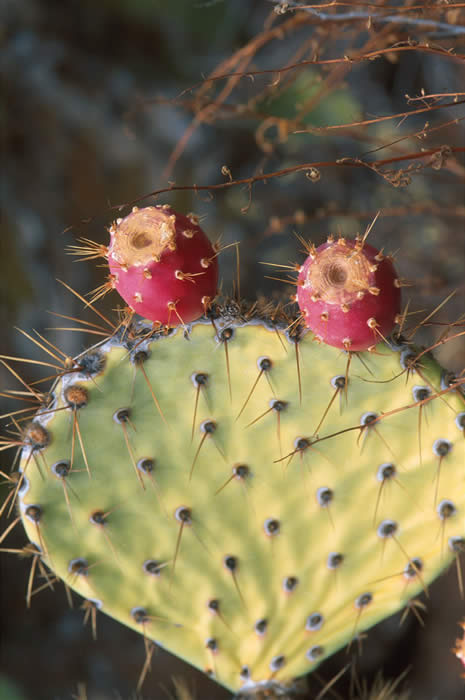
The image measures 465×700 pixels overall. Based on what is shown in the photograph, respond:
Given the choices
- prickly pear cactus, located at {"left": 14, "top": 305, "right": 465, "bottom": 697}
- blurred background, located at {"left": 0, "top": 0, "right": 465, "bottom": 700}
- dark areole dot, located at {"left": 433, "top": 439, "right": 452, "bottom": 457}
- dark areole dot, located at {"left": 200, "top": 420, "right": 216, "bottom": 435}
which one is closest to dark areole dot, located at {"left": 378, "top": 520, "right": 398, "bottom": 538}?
prickly pear cactus, located at {"left": 14, "top": 305, "right": 465, "bottom": 697}

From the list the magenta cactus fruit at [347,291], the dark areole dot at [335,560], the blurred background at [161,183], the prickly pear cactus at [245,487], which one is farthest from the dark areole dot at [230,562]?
the blurred background at [161,183]

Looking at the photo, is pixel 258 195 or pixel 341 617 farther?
pixel 258 195

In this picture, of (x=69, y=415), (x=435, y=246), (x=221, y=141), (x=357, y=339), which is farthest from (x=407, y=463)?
(x=221, y=141)

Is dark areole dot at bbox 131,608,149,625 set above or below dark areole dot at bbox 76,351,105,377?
below

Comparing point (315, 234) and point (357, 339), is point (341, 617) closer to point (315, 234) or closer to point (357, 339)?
point (357, 339)

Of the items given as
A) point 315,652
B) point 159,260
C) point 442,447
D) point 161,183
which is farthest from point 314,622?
point 161,183

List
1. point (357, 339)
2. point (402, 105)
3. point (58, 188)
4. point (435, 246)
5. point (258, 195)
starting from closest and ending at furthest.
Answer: point (357, 339), point (435, 246), point (402, 105), point (258, 195), point (58, 188)

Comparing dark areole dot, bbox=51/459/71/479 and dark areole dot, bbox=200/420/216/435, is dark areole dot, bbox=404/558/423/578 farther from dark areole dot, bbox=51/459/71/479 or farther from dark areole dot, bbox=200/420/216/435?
dark areole dot, bbox=51/459/71/479
